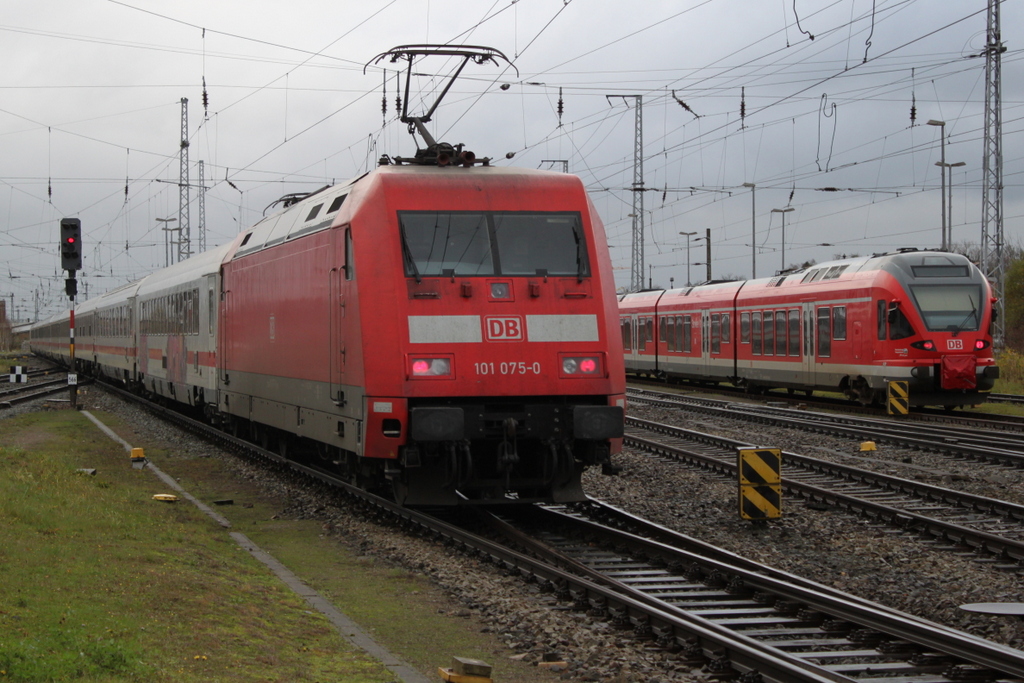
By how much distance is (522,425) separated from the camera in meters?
10.8

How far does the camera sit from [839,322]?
2623cm

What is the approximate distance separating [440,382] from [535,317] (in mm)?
1189

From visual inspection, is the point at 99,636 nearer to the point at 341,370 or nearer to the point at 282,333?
the point at 341,370

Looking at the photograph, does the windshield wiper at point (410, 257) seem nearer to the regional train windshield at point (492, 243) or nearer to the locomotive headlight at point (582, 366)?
the regional train windshield at point (492, 243)

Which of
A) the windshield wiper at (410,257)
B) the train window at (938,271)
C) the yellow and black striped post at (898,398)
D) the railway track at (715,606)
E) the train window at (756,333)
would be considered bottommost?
the railway track at (715,606)

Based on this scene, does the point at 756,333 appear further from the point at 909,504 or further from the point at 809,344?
the point at 909,504

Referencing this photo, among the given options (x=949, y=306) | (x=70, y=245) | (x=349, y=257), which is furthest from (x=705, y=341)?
(x=349, y=257)

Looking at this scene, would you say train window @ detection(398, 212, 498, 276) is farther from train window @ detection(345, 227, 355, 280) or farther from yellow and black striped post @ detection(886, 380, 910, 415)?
yellow and black striped post @ detection(886, 380, 910, 415)

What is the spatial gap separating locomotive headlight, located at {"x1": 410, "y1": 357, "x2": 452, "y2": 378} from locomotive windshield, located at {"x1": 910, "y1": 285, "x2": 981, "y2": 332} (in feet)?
53.0

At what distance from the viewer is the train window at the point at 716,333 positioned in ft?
111

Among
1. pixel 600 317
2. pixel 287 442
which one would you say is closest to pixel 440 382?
pixel 600 317

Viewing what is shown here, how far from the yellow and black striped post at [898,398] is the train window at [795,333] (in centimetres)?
515

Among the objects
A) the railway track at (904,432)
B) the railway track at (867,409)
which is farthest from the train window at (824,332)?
the railway track at (904,432)

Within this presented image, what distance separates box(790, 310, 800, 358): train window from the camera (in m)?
28.6
